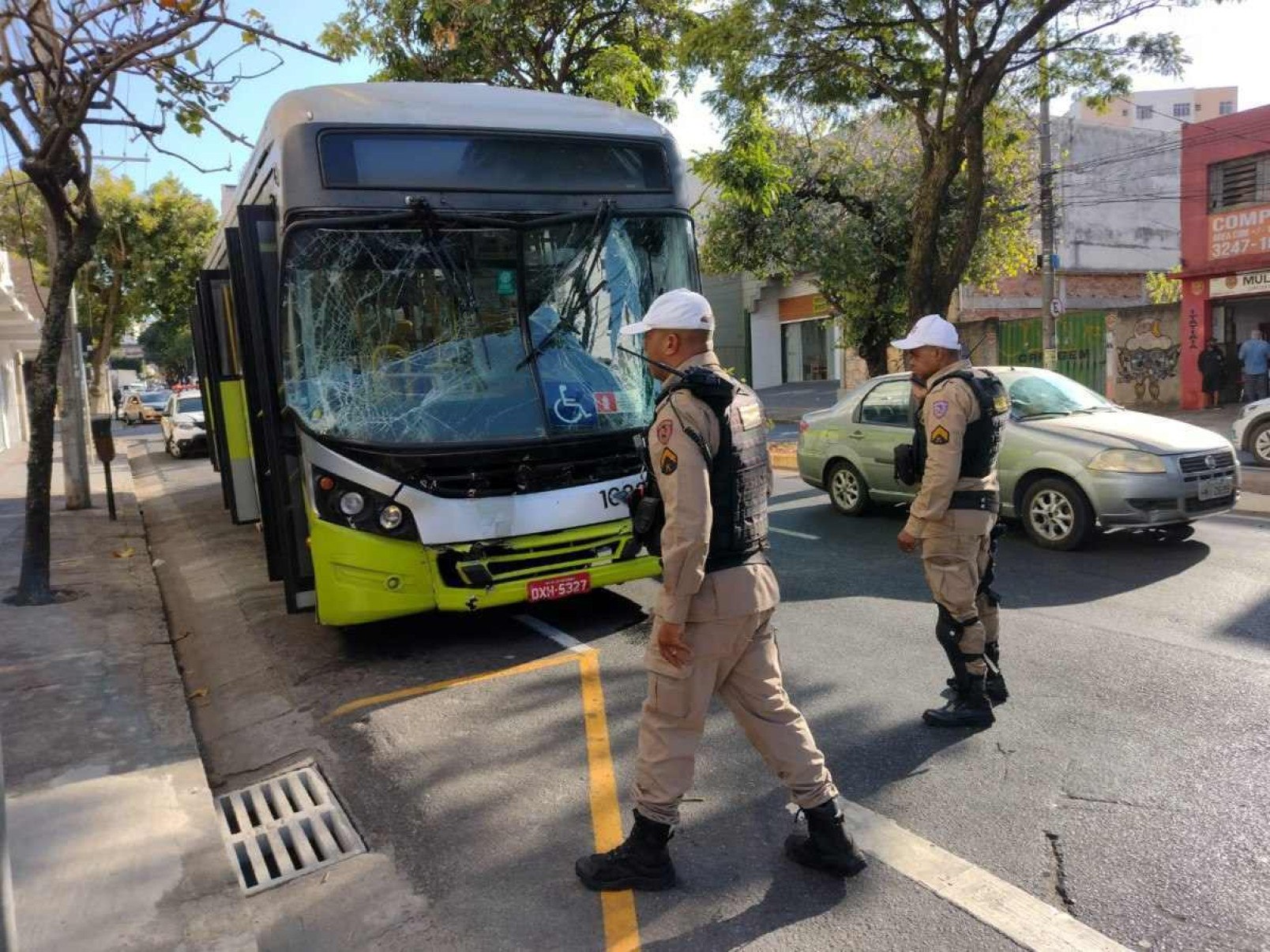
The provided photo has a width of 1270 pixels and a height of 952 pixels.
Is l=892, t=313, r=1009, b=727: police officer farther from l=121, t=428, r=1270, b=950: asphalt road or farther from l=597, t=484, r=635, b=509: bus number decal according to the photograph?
l=597, t=484, r=635, b=509: bus number decal

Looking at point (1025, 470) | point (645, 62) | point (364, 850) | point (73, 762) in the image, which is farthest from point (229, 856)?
point (645, 62)

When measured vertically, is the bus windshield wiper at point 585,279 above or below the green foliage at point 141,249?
below

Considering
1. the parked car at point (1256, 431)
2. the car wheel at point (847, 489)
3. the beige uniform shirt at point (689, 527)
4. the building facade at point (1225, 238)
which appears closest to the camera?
the beige uniform shirt at point (689, 527)

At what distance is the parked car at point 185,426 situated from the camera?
21.3 meters

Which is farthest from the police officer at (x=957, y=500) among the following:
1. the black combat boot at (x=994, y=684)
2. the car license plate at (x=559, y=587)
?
the car license plate at (x=559, y=587)

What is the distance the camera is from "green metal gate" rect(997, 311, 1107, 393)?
21.4 m

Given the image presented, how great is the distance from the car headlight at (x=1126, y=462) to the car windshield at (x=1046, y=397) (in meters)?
0.80

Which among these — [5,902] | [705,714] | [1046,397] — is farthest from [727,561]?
[1046,397]

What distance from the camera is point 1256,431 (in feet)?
39.0

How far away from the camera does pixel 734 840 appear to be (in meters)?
3.51

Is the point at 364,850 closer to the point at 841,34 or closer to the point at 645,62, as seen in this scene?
the point at 841,34

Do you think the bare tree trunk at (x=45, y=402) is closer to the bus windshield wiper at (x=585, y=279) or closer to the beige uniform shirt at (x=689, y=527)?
the bus windshield wiper at (x=585, y=279)

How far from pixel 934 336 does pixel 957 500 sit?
0.75 m

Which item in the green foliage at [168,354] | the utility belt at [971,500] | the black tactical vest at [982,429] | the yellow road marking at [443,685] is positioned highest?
the green foliage at [168,354]
